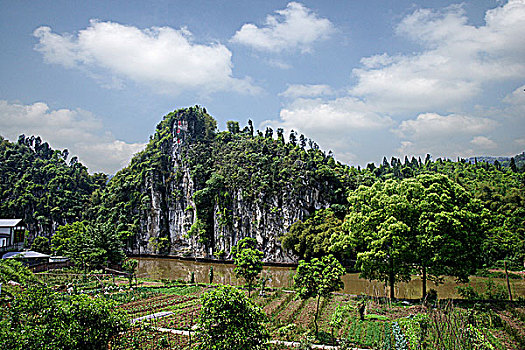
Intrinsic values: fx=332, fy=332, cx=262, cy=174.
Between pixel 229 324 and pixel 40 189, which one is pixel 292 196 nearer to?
pixel 229 324

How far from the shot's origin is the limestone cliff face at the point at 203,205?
47.9 metres

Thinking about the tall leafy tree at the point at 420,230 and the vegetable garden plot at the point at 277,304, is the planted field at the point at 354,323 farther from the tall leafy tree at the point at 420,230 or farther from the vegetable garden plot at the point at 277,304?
the tall leafy tree at the point at 420,230

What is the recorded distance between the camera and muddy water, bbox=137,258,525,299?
84.2 feet

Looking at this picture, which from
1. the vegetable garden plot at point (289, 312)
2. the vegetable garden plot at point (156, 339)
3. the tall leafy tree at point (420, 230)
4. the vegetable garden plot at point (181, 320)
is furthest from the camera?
the tall leafy tree at point (420, 230)

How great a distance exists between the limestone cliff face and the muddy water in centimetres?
392

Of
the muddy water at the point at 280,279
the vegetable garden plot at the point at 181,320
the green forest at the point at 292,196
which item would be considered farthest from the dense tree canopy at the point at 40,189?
the vegetable garden plot at the point at 181,320

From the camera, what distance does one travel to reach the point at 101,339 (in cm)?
659

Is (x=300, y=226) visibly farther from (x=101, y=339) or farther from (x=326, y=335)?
(x=101, y=339)

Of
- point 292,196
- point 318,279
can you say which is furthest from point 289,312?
point 292,196

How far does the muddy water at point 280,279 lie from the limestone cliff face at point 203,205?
3921 millimetres

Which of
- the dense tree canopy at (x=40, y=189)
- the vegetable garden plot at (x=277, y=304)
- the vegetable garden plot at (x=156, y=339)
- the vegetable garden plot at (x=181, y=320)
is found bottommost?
the vegetable garden plot at (x=277, y=304)

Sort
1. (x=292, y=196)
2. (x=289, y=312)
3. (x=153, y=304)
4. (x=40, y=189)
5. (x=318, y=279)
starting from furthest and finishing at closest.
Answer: (x=40, y=189) → (x=292, y=196) → (x=153, y=304) → (x=289, y=312) → (x=318, y=279)

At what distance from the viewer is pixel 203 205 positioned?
54750 millimetres

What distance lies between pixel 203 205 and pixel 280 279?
23.3m
